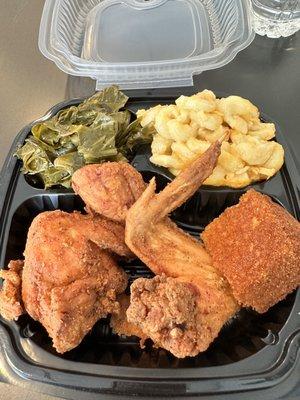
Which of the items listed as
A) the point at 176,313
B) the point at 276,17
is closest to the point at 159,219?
the point at 176,313

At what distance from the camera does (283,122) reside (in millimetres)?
2018

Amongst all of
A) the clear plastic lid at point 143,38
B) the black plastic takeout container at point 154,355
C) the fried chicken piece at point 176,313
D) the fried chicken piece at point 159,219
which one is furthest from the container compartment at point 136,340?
the clear plastic lid at point 143,38

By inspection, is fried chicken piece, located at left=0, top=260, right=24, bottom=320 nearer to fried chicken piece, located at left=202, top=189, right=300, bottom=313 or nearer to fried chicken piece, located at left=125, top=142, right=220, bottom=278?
fried chicken piece, located at left=125, top=142, right=220, bottom=278

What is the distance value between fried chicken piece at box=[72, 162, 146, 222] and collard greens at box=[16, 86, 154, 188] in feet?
0.46

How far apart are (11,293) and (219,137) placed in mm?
900

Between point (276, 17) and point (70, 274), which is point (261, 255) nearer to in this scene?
point (70, 274)

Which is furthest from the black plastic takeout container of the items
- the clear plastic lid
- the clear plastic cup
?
the clear plastic cup

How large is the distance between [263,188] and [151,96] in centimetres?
63

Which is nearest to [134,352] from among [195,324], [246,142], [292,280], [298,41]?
[195,324]

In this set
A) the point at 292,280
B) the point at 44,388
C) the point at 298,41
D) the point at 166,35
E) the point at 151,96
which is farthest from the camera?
the point at 298,41

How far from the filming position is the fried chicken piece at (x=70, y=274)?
3.94ft

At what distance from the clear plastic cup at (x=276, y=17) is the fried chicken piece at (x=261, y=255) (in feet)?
4.14

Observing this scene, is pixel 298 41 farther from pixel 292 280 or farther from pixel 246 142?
pixel 292 280

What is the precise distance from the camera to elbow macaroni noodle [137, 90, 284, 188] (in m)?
1.49
